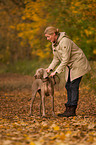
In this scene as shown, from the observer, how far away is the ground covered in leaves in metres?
3.95

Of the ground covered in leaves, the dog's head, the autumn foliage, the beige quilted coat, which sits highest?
the autumn foliage

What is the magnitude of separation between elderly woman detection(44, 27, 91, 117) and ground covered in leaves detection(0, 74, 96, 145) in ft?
1.25

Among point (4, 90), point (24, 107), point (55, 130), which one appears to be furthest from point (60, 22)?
point (55, 130)

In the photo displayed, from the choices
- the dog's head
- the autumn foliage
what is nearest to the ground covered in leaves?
the dog's head

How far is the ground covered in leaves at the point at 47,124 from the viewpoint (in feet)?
13.0

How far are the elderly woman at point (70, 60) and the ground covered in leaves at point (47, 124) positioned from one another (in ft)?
1.25

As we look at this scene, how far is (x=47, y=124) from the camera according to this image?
5230mm

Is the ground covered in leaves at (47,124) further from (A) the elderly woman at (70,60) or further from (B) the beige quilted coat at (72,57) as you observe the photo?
(B) the beige quilted coat at (72,57)

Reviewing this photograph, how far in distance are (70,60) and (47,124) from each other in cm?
152

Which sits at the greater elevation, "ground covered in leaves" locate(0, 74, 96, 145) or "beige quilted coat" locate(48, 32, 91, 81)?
"beige quilted coat" locate(48, 32, 91, 81)

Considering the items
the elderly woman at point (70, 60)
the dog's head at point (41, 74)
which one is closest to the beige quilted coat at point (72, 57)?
the elderly woman at point (70, 60)

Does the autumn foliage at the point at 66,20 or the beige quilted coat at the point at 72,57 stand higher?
the autumn foliage at the point at 66,20

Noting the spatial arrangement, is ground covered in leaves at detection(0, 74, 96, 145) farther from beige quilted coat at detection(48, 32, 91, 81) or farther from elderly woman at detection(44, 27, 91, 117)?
beige quilted coat at detection(48, 32, 91, 81)

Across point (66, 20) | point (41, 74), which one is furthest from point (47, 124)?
point (66, 20)
